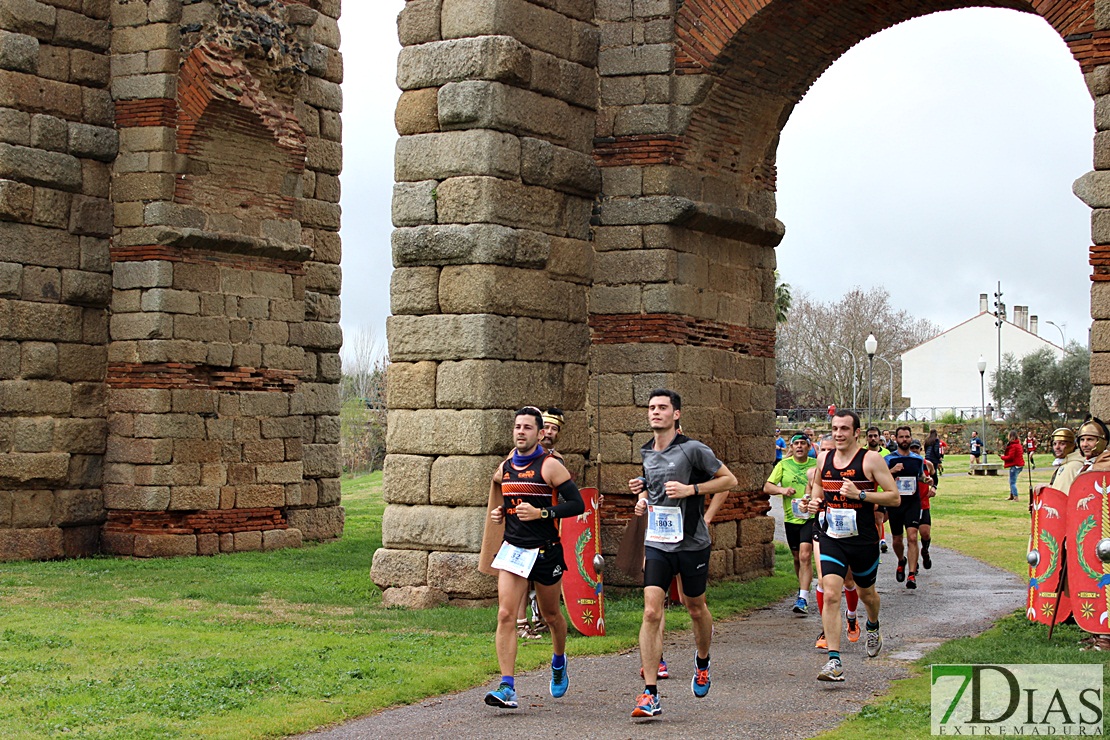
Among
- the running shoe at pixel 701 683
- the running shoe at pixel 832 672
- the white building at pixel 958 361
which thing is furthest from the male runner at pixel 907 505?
the white building at pixel 958 361

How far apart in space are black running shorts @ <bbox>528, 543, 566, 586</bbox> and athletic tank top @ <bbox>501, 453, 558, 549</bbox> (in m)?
0.05

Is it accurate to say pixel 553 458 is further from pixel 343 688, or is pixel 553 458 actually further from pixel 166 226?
pixel 166 226

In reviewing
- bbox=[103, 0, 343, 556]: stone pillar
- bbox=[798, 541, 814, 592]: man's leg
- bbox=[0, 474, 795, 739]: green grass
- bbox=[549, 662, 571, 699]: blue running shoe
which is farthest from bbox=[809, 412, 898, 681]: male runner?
bbox=[103, 0, 343, 556]: stone pillar

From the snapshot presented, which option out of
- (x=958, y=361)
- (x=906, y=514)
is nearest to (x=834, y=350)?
(x=958, y=361)

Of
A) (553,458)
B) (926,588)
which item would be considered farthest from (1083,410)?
(553,458)

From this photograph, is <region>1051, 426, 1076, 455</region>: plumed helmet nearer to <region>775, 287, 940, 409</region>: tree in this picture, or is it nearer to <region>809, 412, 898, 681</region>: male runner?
<region>809, 412, 898, 681</region>: male runner

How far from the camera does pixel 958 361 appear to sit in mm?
71562

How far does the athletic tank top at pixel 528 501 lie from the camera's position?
8.12 m

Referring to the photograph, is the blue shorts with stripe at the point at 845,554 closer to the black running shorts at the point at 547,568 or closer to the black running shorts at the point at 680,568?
the black running shorts at the point at 680,568

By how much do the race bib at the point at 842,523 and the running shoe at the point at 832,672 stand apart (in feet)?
2.74

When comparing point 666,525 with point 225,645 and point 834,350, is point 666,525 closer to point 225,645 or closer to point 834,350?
point 225,645

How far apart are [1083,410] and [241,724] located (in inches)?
1869

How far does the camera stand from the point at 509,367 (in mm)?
11883

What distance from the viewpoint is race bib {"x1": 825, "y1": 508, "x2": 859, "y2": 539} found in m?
9.00
